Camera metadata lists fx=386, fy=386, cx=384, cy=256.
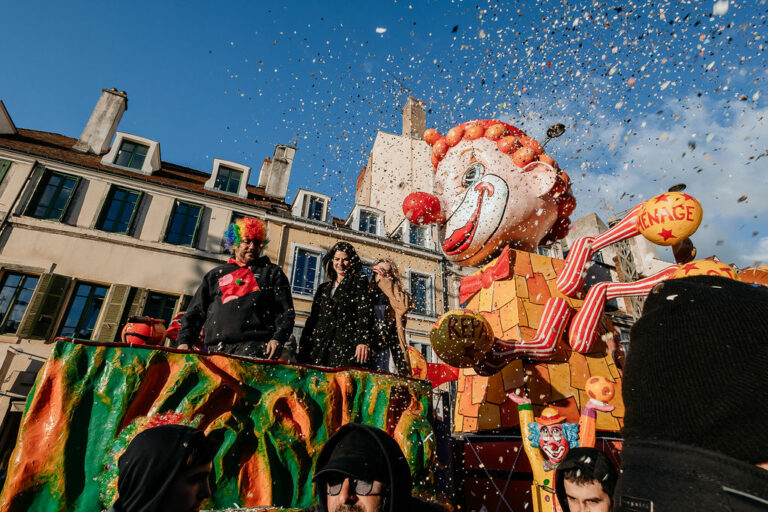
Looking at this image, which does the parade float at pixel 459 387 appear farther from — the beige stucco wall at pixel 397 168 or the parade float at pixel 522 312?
the beige stucco wall at pixel 397 168

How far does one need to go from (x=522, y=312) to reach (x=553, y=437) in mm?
1303

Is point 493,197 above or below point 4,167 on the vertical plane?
below

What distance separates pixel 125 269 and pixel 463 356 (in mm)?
10129

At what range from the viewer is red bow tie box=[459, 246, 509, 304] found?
4.38 m

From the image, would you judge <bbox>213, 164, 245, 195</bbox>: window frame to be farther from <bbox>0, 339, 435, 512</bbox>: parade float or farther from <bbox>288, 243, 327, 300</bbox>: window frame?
<bbox>0, 339, 435, 512</bbox>: parade float

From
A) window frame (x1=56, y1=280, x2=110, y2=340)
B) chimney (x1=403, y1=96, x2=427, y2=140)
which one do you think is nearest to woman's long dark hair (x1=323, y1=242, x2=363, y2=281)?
window frame (x1=56, y1=280, x2=110, y2=340)

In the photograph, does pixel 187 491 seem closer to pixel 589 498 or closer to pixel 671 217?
pixel 589 498

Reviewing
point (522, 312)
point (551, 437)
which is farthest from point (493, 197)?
point (551, 437)

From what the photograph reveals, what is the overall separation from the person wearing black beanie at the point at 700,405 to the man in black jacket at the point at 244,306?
272 centimetres

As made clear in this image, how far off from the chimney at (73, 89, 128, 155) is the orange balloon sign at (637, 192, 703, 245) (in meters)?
14.7

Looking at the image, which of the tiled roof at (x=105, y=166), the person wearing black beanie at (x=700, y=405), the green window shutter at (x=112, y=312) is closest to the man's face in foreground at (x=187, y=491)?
the person wearing black beanie at (x=700, y=405)

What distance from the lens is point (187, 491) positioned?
5.41ft

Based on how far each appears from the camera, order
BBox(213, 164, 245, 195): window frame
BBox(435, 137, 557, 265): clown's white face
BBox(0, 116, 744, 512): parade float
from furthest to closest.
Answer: BBox(213, 164, 245, 195): window frame
BBox(435, 137, 557, 265): clown's white face
BBox(0, 116, 744, 512): parade float

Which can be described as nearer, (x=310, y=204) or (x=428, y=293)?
(x=428, y=293)
